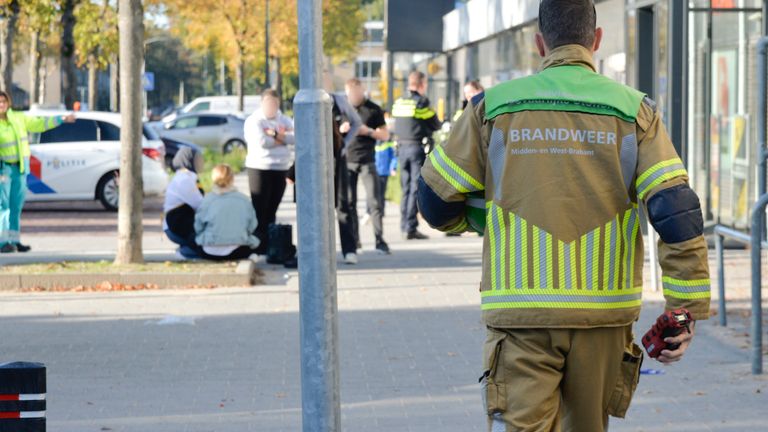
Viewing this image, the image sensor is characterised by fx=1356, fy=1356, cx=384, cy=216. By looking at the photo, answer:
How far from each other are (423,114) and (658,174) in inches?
472

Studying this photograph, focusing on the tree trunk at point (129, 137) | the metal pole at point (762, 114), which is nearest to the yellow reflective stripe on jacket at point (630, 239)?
the metal pole at point (762, 114)

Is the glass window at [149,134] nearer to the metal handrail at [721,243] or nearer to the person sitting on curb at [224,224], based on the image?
the person sitting on curb at [224,224]

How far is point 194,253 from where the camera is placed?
13.0 metres

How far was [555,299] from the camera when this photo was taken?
3730 millimetres

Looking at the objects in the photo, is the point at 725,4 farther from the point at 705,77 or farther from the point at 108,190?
the point at 108,190

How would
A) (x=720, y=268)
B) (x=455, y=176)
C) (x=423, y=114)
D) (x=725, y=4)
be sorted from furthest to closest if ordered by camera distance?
(x=423, y=114) → (x=725, y=4) → (x=720, y=268) → (x=455, y=176)

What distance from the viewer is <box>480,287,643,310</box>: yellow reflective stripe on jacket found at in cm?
373

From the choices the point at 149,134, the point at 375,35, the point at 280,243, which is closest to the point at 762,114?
the point at 280,243

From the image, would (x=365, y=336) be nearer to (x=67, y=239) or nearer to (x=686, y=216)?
(x=686, y=216)

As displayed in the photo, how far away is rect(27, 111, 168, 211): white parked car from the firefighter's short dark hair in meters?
17.2

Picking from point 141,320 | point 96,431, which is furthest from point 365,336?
point 96,431

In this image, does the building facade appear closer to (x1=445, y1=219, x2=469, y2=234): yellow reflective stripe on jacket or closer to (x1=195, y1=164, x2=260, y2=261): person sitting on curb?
(x1=195, y1=164, x2=260, y2=261): person sitting on curb

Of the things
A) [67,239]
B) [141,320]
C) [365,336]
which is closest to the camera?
[365,336]

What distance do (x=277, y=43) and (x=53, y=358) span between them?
49.0 meters
